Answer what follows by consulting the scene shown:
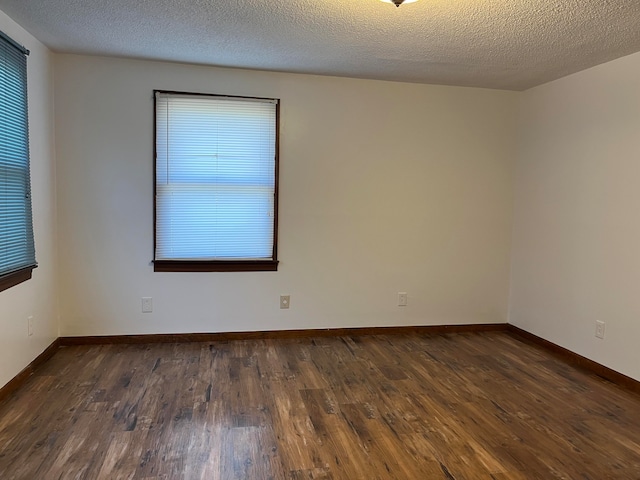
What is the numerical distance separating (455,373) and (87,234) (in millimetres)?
2999

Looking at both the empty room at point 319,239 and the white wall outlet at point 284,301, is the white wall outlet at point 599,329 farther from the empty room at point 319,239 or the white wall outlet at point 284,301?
the white wall outlet at point 284,301

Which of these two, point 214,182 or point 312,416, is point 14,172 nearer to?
point 214,182

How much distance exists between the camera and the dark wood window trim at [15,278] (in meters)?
2.52

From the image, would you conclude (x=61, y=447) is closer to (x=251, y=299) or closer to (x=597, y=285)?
(x=251, y=299)

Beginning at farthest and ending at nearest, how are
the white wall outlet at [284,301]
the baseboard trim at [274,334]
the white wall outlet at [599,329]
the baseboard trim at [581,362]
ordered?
the white wall outlet at [284,301], the baseboard trim at [274,334], the white wall outlet at [599,329], the baseboard trim at [581,362]

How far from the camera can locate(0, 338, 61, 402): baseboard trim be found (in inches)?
104

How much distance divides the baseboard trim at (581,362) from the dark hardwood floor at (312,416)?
0.10 meters

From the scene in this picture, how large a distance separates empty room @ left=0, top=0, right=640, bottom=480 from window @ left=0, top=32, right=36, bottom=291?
2cm

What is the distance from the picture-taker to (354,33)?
8.93 ft

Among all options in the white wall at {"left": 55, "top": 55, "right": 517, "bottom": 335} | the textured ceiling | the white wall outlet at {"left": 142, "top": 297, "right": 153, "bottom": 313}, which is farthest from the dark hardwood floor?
the textured ceiling

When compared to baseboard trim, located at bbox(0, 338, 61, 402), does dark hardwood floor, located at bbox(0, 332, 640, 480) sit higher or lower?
lower

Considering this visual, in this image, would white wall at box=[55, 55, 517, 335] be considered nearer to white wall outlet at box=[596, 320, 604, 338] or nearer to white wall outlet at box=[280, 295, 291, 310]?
white wall outlet at box=[280, 295, 291, 310]

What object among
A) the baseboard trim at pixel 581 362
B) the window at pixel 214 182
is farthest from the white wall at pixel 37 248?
the baseboard trim at pixel 581 362

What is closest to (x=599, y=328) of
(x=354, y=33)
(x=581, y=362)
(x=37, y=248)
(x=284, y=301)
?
(x=581, y=362)
